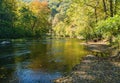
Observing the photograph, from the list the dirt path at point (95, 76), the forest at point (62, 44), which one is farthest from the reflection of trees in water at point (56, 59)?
the dirt path at point (95, 76)

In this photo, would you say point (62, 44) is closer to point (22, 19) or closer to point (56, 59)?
point (56, 59)

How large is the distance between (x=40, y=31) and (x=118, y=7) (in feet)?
191

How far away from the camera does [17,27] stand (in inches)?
3044

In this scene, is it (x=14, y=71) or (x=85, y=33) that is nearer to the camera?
(x=14, y=71)

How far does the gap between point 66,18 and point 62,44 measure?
29.4 meters

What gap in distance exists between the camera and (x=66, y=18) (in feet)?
272

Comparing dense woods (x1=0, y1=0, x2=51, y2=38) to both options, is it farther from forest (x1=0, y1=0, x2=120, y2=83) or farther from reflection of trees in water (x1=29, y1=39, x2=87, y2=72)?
reflection of trees in water (x1=29, y1=39, x2=87, y2=72)

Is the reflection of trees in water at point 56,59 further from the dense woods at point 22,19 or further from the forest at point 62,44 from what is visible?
the dense woods at point 22,19

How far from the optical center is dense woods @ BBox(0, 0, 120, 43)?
132 ft

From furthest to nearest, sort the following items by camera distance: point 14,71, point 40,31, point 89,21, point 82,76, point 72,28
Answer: point 40,31 < point 72,28 < point 89,21 < point 14,71 < point 82,76

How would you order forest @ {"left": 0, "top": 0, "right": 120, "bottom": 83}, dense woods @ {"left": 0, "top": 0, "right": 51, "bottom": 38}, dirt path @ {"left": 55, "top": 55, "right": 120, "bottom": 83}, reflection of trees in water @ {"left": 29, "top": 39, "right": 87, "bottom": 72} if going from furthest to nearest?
dense woods @ {"left": 0, "top": 0, "right": 51, "bottom": 38}, reflection of trees in water @ {"left": 29, "top": 39, "right": 87, "bottom": 72}, forest @ {"left": 0, "top": 0, "right": 120, "bottom": 83}, dirt path @ {"left": 55, "top": 55, "right": 120, "bottom": 83}

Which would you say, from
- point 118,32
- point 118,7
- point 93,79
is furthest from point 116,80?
point 118,7

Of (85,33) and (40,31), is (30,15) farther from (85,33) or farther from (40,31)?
(85,33)

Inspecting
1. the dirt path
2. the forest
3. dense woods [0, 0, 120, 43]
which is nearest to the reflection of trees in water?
the forest
